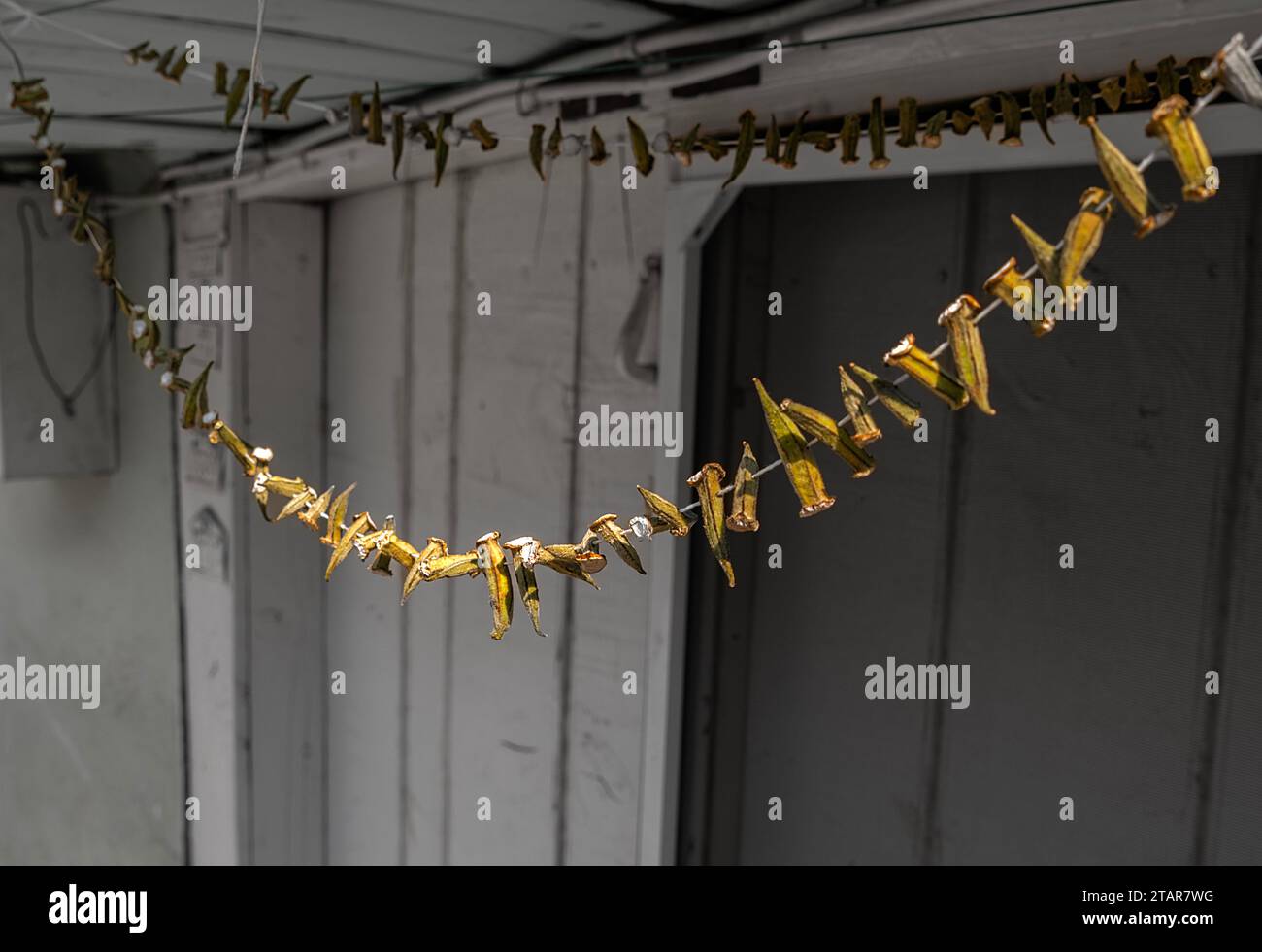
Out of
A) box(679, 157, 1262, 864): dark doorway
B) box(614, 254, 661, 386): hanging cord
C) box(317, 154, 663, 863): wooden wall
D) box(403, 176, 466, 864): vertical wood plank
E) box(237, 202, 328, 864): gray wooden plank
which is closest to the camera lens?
box(679, 157, 1262, 864): dark doorway

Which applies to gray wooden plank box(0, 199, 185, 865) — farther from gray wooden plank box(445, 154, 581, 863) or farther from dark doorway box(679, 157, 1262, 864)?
dark doorway box(679, 157, 1262, 864)

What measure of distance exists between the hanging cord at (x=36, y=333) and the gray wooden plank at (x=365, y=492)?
0.78m

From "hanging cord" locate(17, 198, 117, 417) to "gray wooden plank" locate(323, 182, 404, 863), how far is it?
78 cm

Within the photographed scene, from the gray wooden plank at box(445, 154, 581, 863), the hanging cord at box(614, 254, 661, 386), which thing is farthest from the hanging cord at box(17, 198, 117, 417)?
the hanging cord at box(614, 254, 661, 386)

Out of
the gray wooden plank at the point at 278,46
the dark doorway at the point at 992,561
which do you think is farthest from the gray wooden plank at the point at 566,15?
the dark doorway at the point at 992,561

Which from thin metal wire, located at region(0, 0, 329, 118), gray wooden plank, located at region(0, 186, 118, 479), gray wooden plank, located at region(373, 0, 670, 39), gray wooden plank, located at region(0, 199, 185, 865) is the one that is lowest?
gray wooden plank, located at region(0, 199, 185, 865)

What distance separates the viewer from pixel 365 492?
8.20ft

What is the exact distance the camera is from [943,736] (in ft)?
4.90

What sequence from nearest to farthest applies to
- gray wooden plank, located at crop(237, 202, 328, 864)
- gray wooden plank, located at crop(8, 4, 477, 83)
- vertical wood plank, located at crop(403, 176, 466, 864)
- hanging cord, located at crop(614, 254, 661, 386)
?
gray wooden plank, located at crop(8, 4, 477, 83), hanging cord, located at crop(614, 254, 661, 386), vertical wood plank, located at crop(403, 176, 466, 864), gray wooden plank, located at crop(237, 202, 328, 864)

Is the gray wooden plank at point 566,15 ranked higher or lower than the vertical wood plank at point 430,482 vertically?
A: higher

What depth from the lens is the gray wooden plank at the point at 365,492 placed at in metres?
2.41

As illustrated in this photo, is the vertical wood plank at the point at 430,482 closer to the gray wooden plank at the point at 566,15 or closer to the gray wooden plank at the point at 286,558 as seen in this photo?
the gray wooden plank at the point at 286,558

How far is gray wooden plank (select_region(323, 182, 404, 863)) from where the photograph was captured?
7.89ft

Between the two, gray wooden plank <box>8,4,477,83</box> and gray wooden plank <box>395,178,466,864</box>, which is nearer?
gray wooden plank <box>8,4,477,83</box>
